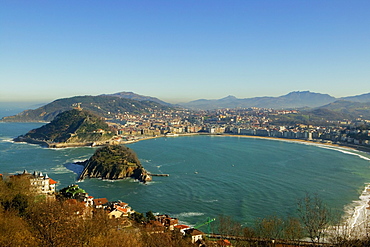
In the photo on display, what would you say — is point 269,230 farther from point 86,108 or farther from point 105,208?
point 86,108

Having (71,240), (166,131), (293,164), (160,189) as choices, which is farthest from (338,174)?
(166,131)

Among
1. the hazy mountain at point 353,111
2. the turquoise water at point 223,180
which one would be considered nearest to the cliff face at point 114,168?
the turquoise water at point 223,180

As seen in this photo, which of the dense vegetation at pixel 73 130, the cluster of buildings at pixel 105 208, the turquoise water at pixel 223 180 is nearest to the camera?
the cluster of buildings at pixel 105 208

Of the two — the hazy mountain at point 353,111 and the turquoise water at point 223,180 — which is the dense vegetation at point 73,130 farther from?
the hazy mountain at point 353,111

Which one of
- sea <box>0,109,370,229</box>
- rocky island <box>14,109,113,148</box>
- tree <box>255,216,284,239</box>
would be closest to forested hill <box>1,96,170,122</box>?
rocky island <box>14,109,113,148</box>

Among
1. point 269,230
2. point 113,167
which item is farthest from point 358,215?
point 113,167

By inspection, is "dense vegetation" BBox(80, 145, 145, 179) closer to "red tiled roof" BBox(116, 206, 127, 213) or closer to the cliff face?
the cliff face

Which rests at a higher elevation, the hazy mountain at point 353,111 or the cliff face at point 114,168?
the hazy mountain at point 353,111
